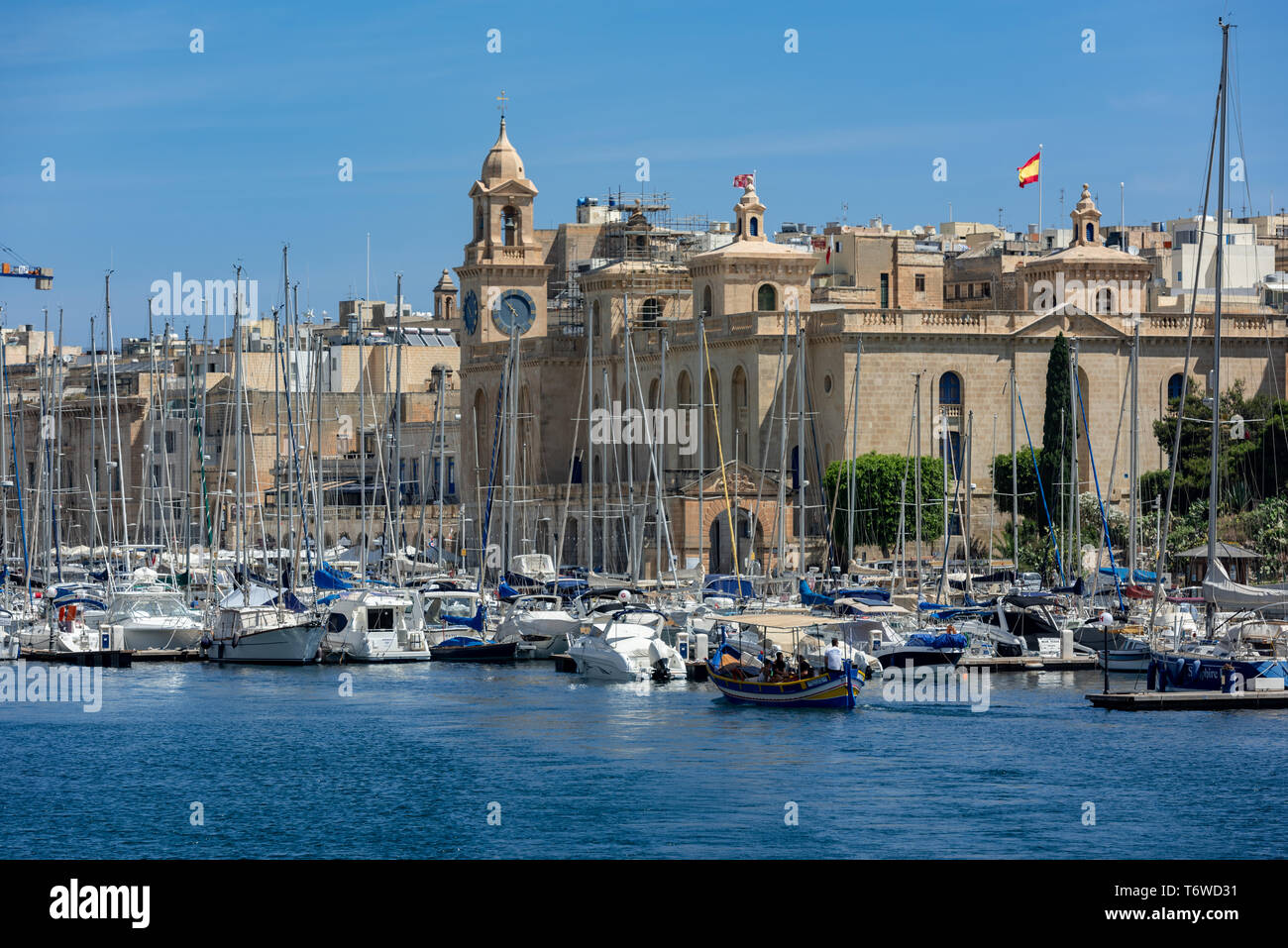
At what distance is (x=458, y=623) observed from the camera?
53656 mm

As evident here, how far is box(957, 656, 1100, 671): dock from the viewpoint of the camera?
46.4m

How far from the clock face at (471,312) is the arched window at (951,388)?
26.2 m

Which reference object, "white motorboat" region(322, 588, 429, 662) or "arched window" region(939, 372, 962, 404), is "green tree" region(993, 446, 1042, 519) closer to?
"arched window" region(939, 372, 962, 404)

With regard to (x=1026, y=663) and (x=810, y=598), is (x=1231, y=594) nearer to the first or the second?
(x=1026, y=663)

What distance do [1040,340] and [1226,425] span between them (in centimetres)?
787

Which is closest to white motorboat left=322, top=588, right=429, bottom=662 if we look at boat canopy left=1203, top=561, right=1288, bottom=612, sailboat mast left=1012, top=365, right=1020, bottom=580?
sailboat mast left=1012, top=365, right=1020, bottom=580

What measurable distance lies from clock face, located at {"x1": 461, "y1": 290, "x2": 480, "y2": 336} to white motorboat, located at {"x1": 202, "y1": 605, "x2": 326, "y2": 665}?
43074mm

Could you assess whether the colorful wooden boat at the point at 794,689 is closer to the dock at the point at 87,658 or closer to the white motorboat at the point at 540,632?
the white motorboat at the point at 540,632

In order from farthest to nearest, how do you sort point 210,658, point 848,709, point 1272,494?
point 1272,494 → point 210,658 → point 848,709

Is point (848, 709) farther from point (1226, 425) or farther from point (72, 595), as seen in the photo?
point (1226, 425)

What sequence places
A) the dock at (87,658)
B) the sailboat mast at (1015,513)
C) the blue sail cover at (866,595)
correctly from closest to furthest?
the dock at (87,658) < the blue sail cover at (866,595) < the sailboat mast at (1015,513)

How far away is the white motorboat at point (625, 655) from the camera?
148ft

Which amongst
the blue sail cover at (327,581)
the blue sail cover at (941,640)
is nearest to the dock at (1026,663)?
the blue sail cover at (941,640)
